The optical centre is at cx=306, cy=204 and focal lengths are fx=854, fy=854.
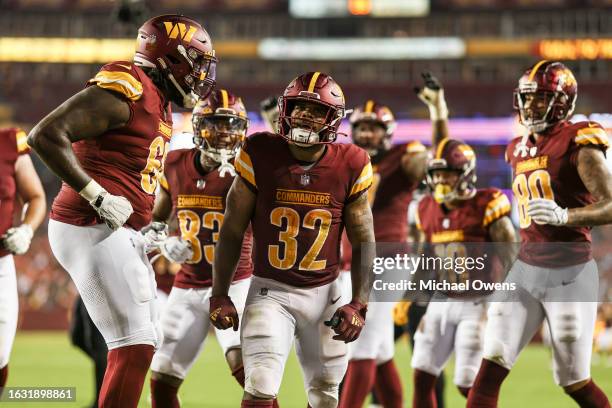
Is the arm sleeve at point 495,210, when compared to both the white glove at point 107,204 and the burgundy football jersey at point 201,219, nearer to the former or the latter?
the burgundy football jersey at point 201,219

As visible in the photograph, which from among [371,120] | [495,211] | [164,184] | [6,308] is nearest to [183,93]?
[164,184]

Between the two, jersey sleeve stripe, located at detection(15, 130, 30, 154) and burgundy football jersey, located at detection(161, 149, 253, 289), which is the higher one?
jersey sleeve stripe, located at detection(15, 130, 30, 154)

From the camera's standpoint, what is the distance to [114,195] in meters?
3.77

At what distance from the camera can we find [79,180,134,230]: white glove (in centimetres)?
357

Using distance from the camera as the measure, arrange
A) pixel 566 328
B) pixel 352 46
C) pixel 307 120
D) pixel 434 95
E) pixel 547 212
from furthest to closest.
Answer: pixel 352 46 < pixel 434 95 < pixel 566 328 < pixel 547 212 < pixel 307 120

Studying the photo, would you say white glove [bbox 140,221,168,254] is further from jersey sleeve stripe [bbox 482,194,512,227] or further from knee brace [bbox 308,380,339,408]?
jersey sleeve stripe [bbox 482,194,512,227]

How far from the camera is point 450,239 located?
19.1 feet

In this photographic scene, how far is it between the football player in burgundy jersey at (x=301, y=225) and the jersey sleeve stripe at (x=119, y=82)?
615 millimetres

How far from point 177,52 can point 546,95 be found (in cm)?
217

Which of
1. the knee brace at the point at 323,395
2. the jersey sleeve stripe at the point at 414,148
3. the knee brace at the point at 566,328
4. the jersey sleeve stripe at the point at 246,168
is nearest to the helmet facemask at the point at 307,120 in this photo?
the jersey sleeve stripe at the point at 246,168

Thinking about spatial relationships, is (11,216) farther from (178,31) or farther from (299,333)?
(299,333)

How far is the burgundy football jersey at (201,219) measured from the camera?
5109 millimetres

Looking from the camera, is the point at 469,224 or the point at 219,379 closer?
the point at 469,224

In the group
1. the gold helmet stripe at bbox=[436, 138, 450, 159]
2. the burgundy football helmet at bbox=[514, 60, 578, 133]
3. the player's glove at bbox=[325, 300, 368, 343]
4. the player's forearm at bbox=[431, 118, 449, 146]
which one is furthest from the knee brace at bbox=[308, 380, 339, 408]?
the player's forearm at bbox=[431, 118, 449, 146]
